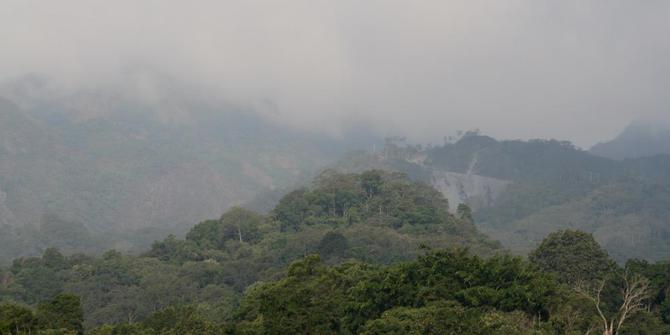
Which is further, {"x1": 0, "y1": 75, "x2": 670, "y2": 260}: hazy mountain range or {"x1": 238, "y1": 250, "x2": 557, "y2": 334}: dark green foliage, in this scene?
{"x1": 0, "y1": 75, "x2": 670, "y2": 260}: hazy mountain range

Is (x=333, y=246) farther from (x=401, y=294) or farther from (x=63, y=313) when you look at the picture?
(x=63, y=313)

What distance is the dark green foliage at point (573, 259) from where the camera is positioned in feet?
121

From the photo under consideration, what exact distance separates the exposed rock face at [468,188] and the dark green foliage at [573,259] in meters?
81.3

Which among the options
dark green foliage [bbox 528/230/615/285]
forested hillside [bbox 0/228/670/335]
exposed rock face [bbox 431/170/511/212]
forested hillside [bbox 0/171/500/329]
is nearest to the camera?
forested hillside [bbox 0/228/670/335]

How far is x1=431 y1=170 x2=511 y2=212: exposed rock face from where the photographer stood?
403 ft

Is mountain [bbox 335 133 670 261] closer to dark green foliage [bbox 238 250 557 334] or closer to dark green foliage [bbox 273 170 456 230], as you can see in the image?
dark green foliage [bbox 273 170 456 230]

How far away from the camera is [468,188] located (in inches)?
5118

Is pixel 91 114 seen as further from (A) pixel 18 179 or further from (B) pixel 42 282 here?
(B) pixel 42 282

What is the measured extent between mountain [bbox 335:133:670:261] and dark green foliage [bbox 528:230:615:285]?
41410 mm

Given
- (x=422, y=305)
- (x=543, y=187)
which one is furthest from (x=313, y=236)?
(x=543, y=187)

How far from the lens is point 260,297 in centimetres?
2934

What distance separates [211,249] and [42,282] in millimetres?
13627

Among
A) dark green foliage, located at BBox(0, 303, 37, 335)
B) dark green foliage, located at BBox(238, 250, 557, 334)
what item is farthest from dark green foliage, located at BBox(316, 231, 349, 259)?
dark green foliage, located at BBox(0, 303, 37, 335)

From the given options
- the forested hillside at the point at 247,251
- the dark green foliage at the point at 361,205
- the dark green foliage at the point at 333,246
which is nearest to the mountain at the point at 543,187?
the dark green foliage at the point at 361,205
